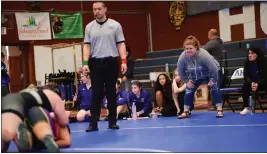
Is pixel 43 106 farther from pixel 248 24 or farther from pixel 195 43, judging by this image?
pixel 248 24

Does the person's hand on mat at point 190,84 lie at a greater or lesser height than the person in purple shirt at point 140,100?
greater

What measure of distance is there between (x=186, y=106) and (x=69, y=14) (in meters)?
8.04

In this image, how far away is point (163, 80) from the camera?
6.48 metres

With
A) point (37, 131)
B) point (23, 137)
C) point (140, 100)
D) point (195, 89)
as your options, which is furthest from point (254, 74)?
point (23, 137)

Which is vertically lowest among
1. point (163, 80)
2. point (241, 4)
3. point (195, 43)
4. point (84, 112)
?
point (84, 112)

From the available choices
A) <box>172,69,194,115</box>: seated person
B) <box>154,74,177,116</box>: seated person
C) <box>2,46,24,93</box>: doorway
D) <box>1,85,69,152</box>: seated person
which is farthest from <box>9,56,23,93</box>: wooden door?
<box>1,85,69,152</box>: seated person

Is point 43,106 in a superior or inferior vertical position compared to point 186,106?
superior

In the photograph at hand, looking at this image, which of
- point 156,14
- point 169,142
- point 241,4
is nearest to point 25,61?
point 156,14

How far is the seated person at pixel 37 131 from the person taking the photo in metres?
2.64

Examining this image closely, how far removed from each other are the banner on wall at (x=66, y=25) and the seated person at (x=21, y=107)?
10.0 m

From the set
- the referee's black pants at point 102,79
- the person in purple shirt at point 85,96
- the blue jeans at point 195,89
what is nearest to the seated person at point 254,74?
the blue jeans at point 195,89

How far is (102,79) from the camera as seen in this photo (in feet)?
14.3

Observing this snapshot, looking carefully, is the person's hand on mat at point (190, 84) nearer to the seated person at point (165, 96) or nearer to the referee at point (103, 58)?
the seated person at point (165, 96)

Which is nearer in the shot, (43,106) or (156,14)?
(43,106)
